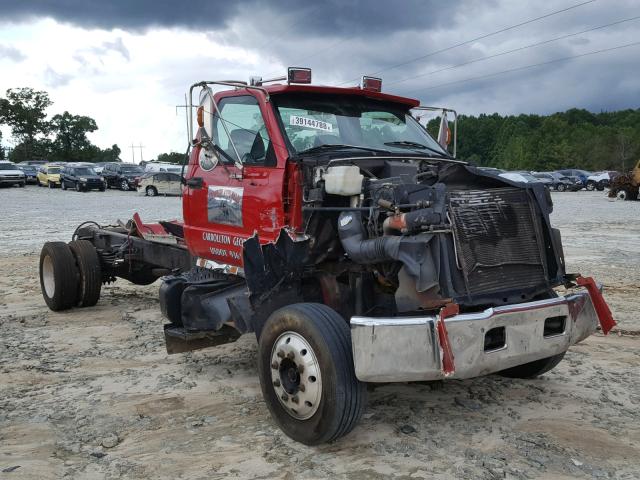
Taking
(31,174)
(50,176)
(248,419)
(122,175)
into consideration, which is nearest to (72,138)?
(31,174)

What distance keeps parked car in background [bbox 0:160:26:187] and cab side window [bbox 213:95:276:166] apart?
42.5 m

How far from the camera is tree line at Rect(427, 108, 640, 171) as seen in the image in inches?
3204

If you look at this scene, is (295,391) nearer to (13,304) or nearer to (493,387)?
(493,387)

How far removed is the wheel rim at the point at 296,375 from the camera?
3.95m

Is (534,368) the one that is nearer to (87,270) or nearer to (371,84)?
(371,84)

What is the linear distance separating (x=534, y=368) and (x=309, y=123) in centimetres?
257

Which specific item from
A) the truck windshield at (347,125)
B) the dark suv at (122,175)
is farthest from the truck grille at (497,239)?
the dark suv at (122,175)

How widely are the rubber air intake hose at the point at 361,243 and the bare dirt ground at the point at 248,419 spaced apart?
1.14 metres

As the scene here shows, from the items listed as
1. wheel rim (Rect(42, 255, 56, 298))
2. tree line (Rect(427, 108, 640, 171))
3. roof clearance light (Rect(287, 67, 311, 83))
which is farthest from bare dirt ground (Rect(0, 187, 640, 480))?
tree line (Rect(427, 108, 640, 171))

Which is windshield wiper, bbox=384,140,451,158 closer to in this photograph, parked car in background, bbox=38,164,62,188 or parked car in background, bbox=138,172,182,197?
parked car in background, bbox=138,172,182,197

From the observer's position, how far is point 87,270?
312 inches

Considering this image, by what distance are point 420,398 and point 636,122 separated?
125 meters

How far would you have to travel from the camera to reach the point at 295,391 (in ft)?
13.4

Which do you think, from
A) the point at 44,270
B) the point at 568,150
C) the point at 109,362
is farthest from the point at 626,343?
the point at 568,150
